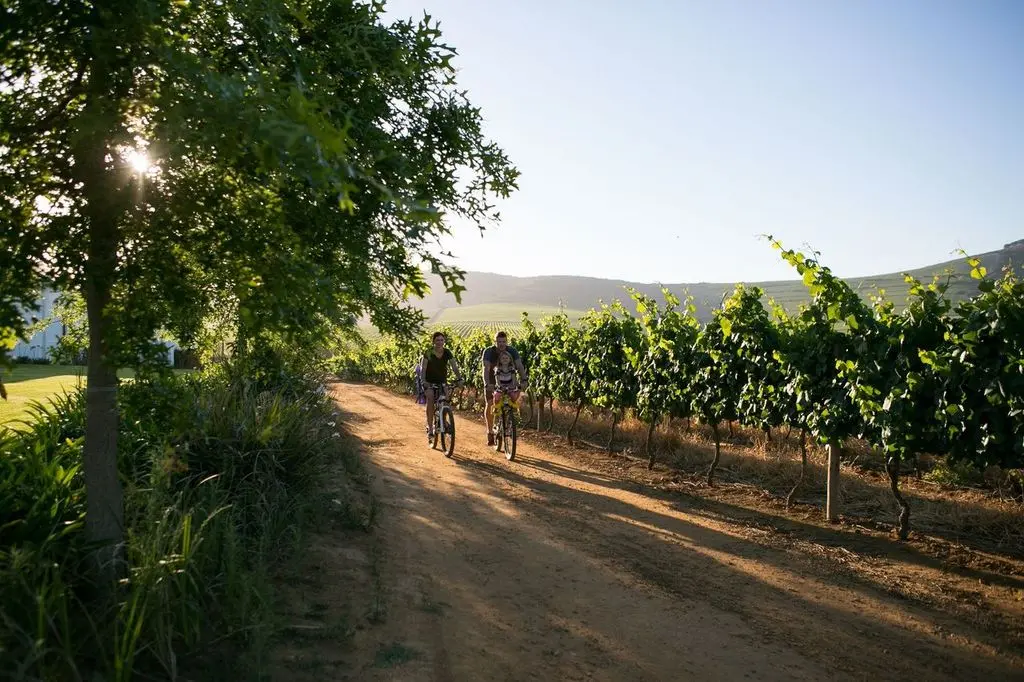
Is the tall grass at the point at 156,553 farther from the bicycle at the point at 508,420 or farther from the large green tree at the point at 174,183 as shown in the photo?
the bicycle at the point at 508,420

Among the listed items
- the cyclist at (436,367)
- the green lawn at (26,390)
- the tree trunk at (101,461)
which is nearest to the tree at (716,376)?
the cyclist at (436,367)

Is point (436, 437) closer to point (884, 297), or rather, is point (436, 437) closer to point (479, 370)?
point (884, 297)

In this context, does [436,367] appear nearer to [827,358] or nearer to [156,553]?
[827,358]

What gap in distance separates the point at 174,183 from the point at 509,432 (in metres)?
9.31

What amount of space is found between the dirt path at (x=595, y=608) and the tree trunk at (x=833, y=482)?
4.25ft

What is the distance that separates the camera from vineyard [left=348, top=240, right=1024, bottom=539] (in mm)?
6566

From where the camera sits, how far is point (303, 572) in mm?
5387

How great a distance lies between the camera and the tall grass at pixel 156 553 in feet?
10.8

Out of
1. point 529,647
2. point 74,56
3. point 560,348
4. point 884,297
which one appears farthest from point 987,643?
point 560,348

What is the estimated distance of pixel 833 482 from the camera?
8273 millimetres

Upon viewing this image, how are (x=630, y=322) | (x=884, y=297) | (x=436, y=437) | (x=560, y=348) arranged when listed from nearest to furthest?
(x=884, y=297), (x=436, y=437), (x=630, y=322), (x=560, y=348)

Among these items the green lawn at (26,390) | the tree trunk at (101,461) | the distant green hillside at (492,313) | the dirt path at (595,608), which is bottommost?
the dirt path at (595,608)

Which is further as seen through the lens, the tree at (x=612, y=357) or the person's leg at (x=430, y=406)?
the tree at (x=612, y=357)

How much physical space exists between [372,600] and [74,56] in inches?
158
